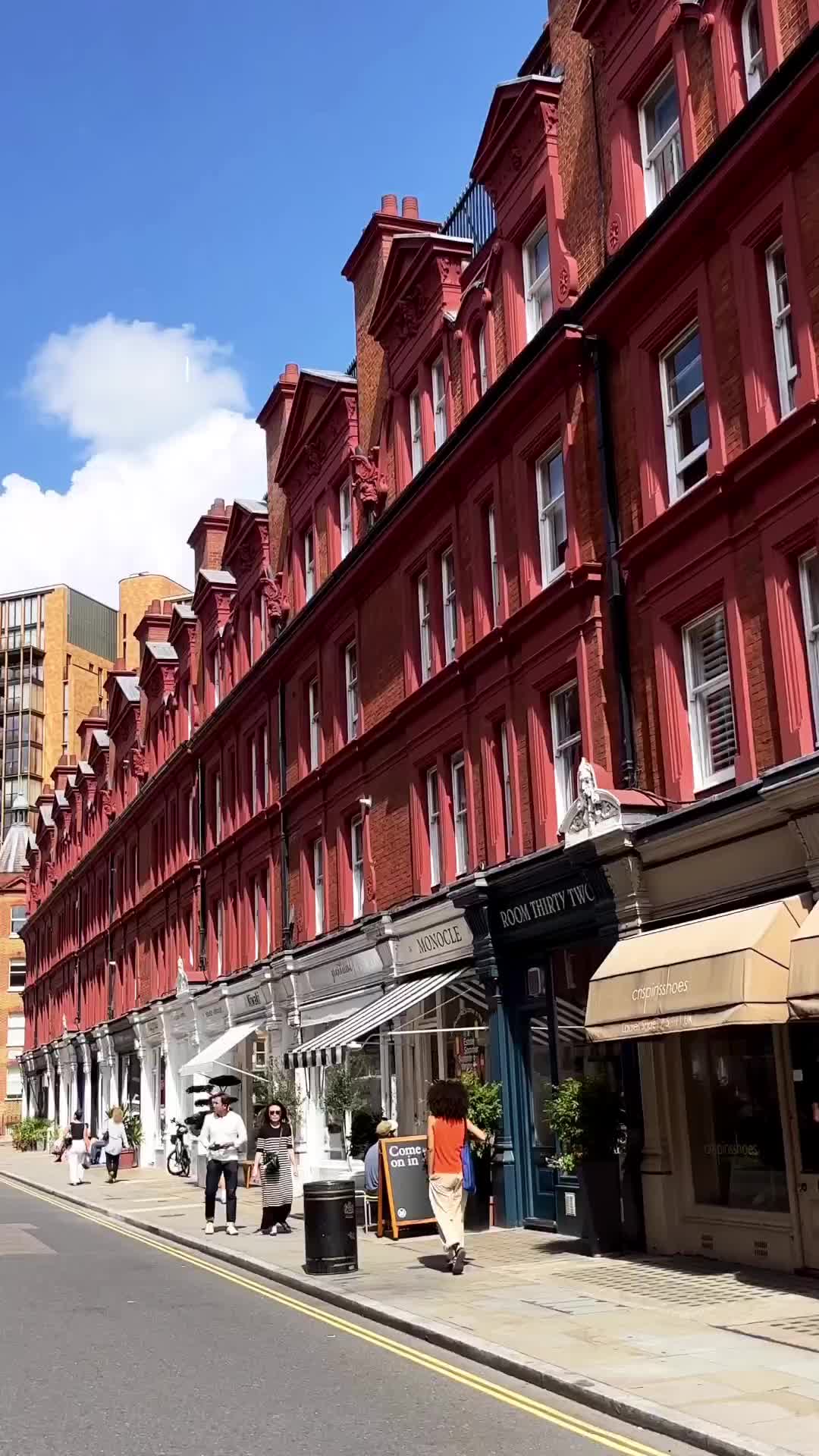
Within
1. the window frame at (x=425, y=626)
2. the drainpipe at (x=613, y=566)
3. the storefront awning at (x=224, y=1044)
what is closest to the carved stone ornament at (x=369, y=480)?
the window frame at (x=425, y=626)

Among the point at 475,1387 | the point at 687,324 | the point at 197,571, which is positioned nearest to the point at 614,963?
the point at 475,1387

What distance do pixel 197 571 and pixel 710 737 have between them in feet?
88.7

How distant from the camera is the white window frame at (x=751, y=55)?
15523 millimetres

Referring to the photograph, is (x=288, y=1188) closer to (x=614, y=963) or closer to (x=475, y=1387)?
(x=614, y=963)

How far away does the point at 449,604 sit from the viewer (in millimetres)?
23359

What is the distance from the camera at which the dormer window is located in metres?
24.1

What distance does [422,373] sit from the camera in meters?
24.6

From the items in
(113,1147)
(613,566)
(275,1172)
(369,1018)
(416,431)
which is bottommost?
(113,1147)

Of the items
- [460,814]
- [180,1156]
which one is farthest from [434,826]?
[180,1156]

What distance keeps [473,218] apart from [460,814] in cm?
1042

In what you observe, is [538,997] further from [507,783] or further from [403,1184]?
[507,783]

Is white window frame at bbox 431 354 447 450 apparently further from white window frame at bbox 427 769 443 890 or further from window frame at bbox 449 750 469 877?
white window frame at bbox 427 769 443 890

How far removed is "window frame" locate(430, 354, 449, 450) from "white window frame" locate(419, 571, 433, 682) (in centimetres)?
224

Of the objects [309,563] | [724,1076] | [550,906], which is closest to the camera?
[724,1076]
